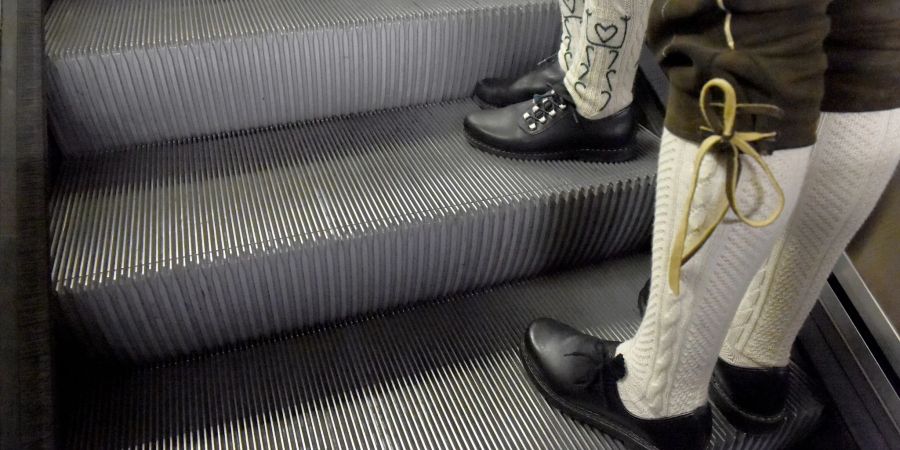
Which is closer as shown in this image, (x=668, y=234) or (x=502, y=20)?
(x=668, y=234)

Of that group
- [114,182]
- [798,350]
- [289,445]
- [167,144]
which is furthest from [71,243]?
[798,350]

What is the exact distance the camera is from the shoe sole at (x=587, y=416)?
2.35 feet

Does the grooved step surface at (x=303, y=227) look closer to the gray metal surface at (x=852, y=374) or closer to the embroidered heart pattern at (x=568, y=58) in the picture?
the embroidered heart pattern at (x=568, y=58)

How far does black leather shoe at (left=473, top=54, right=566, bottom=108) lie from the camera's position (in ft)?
3.29

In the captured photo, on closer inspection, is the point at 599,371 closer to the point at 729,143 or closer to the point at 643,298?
the point at 643,298

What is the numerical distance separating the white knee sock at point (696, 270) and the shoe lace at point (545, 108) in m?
0.39

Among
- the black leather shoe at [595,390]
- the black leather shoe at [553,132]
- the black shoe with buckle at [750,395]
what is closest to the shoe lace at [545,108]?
the black leather shoe at [553,132]

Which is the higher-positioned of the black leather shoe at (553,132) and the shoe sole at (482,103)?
the black leather shoe at (553,132)

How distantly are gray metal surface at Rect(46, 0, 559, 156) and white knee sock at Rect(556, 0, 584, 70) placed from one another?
171 millimetres

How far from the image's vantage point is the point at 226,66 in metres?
0.97

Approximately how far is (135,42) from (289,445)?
0.66 m

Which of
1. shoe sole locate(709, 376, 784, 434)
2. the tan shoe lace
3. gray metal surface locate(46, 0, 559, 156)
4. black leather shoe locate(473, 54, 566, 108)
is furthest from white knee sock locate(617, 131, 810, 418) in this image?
gray metal surface locate(46, 0, 559, 156)

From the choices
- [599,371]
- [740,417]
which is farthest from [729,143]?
[740,417]

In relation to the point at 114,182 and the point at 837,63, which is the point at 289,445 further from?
the point at 837,63
